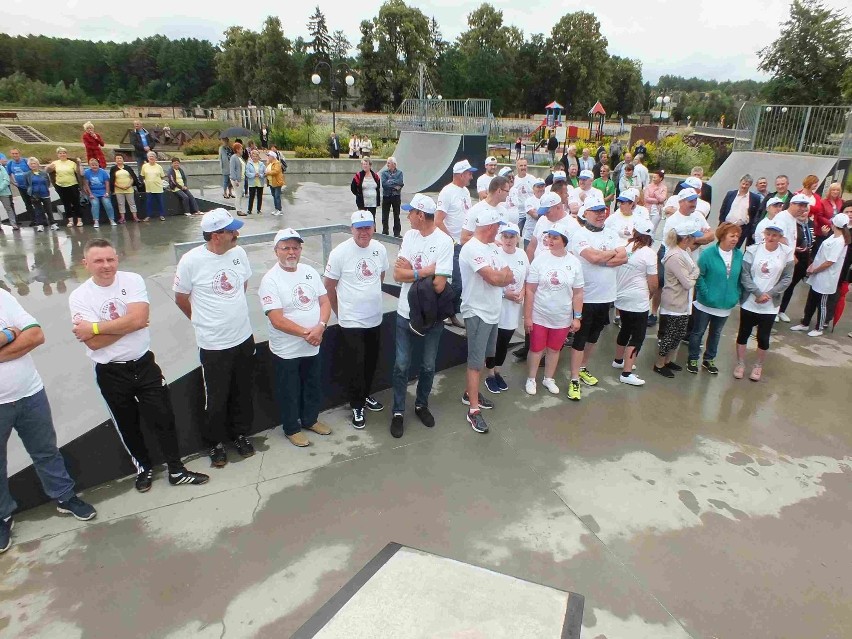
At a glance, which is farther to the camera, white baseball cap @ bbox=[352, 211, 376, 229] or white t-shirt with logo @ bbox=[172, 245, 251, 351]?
white baseball cap @ bbox=[352, 211, 376, 229]

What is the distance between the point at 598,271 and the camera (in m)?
4.88

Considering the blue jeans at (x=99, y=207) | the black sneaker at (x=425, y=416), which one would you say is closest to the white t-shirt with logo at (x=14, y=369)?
the black sneaker at (x=425, y=416)

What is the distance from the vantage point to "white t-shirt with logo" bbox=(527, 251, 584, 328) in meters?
4.56

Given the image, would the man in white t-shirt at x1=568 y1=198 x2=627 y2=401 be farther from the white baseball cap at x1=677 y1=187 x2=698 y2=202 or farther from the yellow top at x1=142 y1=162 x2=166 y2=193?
the yellow top at x1=142 y1=162 x2=166 y2=193

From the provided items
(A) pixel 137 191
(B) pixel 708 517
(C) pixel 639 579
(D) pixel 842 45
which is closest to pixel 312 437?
(C) pixel 639 579

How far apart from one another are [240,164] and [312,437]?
963 centimetres

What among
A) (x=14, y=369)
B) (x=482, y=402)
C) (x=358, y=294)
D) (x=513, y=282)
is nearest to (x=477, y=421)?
(x=482, y=402)

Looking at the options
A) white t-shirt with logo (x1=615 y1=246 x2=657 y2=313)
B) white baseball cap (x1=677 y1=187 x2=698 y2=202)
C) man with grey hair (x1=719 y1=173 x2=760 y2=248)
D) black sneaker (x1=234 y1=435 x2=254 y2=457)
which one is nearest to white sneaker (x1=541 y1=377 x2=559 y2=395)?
white t-shirt with logo (x1=615 y1=246 x2=657 y2=313)

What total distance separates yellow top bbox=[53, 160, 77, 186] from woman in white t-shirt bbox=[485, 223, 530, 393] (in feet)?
30.3

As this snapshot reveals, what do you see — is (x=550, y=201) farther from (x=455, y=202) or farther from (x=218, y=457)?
(x=218, y=457)

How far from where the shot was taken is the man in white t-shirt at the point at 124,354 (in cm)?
312

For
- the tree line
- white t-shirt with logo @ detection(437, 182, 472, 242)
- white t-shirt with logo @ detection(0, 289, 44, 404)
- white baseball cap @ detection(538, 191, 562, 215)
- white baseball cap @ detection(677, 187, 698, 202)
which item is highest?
the tree line

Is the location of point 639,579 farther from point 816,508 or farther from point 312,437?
point 312,437

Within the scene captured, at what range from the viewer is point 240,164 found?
38.9 feet
